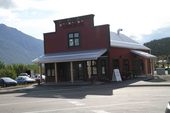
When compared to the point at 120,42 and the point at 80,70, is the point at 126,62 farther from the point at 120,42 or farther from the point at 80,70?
the point at 80,70

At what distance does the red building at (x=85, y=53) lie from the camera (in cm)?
4388

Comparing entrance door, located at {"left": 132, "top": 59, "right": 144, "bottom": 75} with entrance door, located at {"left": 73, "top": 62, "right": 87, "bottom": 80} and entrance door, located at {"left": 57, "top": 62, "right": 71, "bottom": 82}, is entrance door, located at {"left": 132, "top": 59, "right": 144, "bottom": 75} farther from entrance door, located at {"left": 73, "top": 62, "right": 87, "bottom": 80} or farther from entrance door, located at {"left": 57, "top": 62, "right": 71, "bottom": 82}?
entrance door, located at {"left": 57, "top": 62, "right": 71, "bottom": 82}

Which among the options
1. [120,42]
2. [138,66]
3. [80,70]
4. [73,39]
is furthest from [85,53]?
Answer: [138,66]

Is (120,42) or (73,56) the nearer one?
(73,56)

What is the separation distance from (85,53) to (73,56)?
1357mm

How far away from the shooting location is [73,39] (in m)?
47.1

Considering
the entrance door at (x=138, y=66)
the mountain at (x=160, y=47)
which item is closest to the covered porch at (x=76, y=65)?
the entrance door at (x=138, y=66)

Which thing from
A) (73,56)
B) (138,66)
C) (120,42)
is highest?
(120,42)

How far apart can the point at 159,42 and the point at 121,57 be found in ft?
144

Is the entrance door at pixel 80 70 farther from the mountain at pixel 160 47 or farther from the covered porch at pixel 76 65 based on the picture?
the mountain at pixel 160 47

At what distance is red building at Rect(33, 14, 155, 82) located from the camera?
43875mm

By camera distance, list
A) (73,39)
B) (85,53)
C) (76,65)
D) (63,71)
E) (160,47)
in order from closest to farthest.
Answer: (85,53), (76,65), (73,39), (63,71), (160,47)

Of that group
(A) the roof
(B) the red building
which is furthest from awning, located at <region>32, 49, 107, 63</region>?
(A) the roof

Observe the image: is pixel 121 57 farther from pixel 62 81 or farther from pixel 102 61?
pixel 62 81
